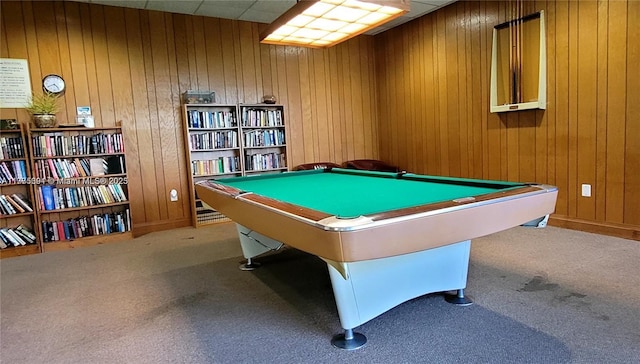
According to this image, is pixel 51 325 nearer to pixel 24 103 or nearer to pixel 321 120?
pixel 24 103

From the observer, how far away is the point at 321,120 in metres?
5.76

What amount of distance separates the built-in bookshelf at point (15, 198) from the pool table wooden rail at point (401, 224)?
3.29m

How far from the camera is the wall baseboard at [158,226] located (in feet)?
15.2

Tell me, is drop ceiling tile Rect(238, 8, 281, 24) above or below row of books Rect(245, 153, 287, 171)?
above

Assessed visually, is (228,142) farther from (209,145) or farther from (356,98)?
(356,98)

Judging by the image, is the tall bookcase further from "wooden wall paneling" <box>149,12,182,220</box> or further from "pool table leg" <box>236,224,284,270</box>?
"pool table leg" <box>236,224,284,270</box>

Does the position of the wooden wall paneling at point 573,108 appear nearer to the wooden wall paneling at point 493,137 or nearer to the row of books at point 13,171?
the wooden wall paneling at point 493,137

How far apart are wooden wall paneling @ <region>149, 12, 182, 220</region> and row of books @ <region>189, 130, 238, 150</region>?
23cm

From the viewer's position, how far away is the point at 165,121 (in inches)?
187

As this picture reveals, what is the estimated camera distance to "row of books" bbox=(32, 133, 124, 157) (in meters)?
3.96

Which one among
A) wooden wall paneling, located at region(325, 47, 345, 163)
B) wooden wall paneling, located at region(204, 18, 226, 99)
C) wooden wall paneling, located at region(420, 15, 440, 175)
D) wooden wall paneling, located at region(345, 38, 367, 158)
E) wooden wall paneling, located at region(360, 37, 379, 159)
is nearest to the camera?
wooden wall paneling, located at region(204, 18, 226, 99)

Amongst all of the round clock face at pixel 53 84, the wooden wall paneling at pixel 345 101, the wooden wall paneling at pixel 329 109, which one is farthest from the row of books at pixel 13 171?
the wooden wall paneling at pixel 345 101

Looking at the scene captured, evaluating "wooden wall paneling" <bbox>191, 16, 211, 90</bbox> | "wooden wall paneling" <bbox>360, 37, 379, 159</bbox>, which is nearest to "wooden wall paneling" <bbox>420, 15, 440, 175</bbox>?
"wooden wall paneling" <bbox>360, 37, 379, 159</bbox>

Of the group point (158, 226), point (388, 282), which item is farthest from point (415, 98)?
point (388, 282)
